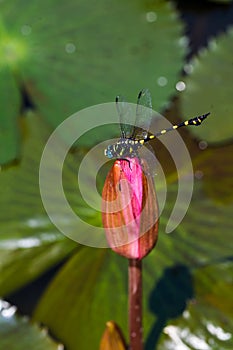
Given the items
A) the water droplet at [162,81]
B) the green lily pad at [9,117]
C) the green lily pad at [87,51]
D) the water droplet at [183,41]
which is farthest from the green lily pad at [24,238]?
the water droplet at [183,41]

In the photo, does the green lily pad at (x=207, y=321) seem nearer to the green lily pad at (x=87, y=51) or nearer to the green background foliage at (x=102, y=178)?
the green background foliage at (x=102, y=178)

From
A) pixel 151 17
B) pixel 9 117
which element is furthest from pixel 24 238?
pixel 151 17

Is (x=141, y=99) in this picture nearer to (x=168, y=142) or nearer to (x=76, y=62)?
(x=168, y=142)

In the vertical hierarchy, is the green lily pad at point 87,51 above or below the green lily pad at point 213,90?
above

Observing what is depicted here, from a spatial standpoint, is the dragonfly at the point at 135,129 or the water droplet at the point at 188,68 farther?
the water droplet at the point at 188,68

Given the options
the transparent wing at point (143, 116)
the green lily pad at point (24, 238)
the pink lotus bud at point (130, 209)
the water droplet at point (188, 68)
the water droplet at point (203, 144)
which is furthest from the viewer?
the water droplet at point (188, 68)

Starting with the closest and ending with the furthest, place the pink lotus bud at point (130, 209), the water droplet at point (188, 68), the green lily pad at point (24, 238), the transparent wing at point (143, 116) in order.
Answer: the pink lotus bud at point (130, 209) < the transparent wing at point (143, 116) < the green lily pad at point (24, 238) < the water droplet at point (188, 68)

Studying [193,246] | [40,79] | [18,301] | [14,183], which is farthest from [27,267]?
[40,79]
